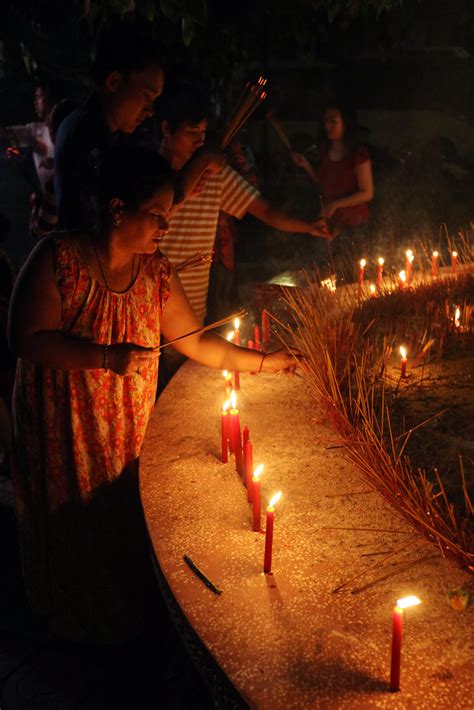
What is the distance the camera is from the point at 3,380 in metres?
4.01

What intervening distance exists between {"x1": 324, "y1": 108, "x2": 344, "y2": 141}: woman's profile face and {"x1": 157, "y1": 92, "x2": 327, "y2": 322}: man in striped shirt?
5.71 feet

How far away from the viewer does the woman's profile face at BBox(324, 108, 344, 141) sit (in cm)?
511

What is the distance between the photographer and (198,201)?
11.1ft

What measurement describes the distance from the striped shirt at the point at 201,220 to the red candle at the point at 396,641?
2.27 m

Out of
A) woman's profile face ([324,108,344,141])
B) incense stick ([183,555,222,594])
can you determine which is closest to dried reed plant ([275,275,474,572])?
incense stick ([183,555,222,594])

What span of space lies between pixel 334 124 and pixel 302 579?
4.18 metres

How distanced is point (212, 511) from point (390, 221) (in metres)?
8.71

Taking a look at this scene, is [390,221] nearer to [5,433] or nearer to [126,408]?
[5,433]

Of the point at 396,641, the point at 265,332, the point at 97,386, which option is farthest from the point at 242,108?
the point at 396,641

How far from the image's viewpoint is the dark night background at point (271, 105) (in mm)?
2545

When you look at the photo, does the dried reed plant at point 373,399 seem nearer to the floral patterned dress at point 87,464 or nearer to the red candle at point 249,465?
the red candle at point 249,465

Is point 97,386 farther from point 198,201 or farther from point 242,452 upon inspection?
point 198,201

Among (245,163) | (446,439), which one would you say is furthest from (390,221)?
(446,439)

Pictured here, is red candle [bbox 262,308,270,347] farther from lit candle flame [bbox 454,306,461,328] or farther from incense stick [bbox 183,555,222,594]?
incense stick [bbox 183,555,222,594]
